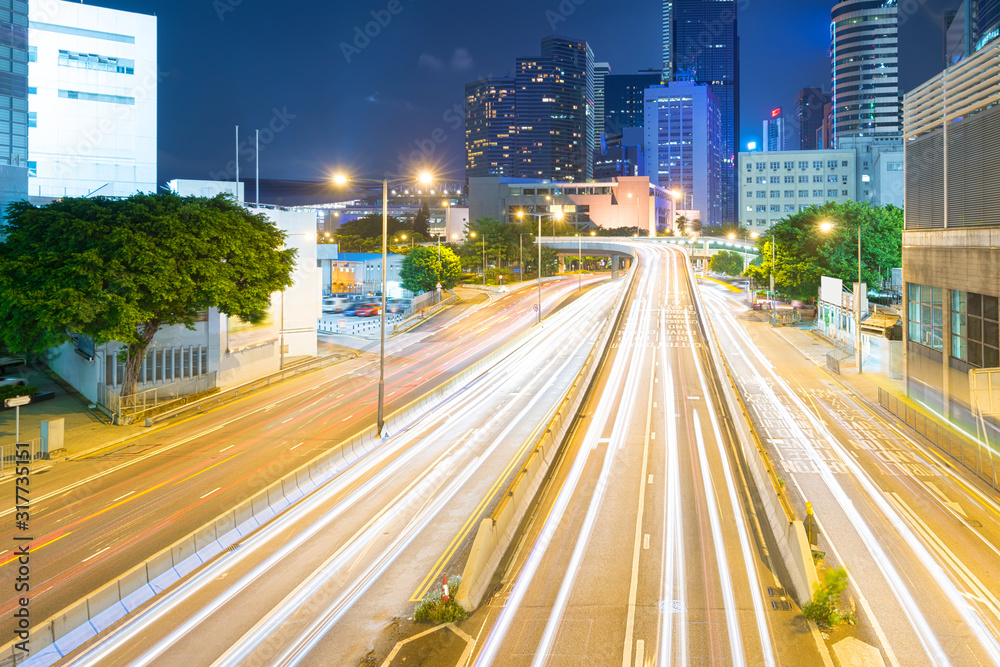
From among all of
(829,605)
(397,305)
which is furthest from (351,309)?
(829,605)

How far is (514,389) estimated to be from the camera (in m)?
43.9

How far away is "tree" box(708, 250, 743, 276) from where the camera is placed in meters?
125

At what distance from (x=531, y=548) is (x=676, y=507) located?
19.1 ft

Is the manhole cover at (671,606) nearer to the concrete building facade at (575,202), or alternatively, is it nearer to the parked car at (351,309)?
the parked car at (351,309)

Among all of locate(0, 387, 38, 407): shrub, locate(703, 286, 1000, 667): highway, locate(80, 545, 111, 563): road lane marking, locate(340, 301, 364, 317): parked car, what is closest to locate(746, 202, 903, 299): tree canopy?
locate(703, 286, 1000, 667): highway

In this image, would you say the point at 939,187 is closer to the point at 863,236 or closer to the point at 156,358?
the point at 863,236

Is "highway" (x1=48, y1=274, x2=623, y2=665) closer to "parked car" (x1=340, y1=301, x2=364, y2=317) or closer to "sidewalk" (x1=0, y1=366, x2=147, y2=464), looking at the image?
"sidewalk" (x1=0, y1=366, x2=147, y2=464)

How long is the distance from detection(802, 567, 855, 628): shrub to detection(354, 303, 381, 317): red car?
2711 inches

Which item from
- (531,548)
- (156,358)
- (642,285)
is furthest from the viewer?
(642,285)

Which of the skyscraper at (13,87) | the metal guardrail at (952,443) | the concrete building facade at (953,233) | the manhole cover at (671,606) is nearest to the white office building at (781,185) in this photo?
the concrete building facade at (953,233)

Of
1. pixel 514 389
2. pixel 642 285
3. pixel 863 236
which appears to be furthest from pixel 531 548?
pixel 642 285

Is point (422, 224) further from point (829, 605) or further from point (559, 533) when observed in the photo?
point (829, 605)

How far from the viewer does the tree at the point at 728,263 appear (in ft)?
411

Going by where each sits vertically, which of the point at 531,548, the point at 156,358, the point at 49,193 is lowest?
the point at 531,548
